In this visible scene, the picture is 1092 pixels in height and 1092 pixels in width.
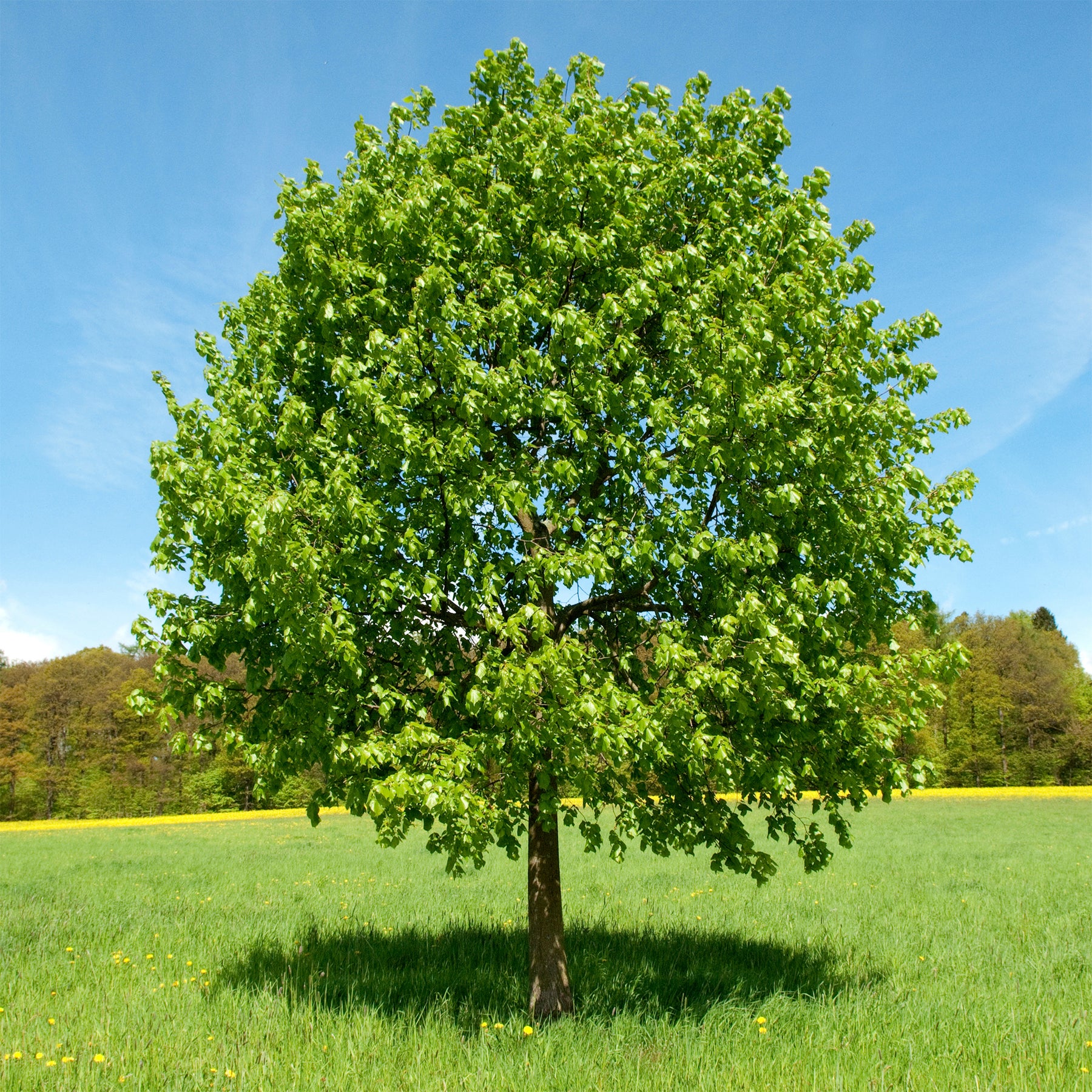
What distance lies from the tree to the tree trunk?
4 cm

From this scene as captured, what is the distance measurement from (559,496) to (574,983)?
6.34 metres

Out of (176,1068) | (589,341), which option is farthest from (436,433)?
(176,1068)

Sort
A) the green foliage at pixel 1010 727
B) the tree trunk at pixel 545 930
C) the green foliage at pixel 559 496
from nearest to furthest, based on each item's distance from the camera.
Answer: the green foliage at pixel 559 496 < the tree trunk at pixel 545 930 < the green foliage at pixel 1010 727

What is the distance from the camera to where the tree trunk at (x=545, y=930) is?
8.45 meters

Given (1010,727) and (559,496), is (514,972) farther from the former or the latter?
(1010,727)

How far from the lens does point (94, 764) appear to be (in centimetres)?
6812

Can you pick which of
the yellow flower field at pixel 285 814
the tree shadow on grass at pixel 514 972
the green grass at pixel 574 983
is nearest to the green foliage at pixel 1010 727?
the yellow flower field at pixel 285 814

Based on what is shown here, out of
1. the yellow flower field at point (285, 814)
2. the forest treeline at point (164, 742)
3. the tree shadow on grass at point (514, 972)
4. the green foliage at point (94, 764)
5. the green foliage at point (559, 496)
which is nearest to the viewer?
the green foliage at point (559, 496)

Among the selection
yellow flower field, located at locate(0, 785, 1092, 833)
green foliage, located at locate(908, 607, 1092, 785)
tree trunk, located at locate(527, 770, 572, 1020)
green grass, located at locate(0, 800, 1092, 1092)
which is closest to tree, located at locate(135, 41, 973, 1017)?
tree trunk, located at locate(527, 770, 572, 1020)

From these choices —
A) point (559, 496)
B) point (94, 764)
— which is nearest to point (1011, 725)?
point (559, 496)

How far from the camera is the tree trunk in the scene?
8.45m

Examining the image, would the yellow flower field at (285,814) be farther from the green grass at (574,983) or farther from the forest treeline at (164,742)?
the green grass at (574,983)

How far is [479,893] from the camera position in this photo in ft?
55.5

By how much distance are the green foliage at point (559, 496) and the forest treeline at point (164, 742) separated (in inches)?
2460
